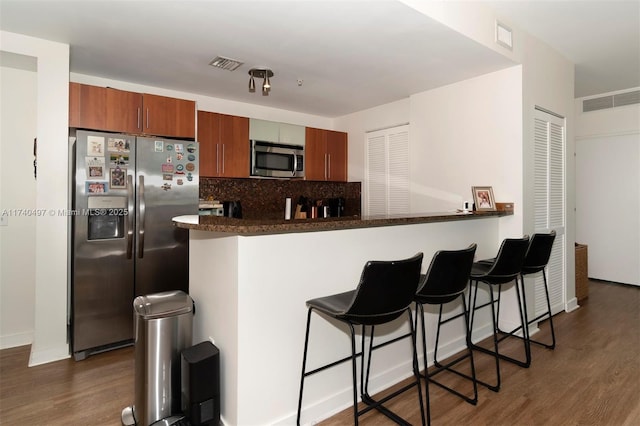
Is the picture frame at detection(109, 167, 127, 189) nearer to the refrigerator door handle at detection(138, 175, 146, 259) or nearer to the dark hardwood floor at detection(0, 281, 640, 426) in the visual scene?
the refrigerator door handle at detection(138, 175, 146, 259)

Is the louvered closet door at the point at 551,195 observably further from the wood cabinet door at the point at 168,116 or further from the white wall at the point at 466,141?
the wood cabinet door at the point at 168,116

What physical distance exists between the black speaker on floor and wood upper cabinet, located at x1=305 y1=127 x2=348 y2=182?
322 centimetres

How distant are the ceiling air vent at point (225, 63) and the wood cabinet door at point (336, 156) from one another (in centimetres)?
199

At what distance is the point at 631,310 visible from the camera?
12.6 ft

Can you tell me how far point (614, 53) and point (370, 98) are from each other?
249cm

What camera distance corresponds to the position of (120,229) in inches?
118

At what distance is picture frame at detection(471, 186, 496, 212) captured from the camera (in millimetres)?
3176

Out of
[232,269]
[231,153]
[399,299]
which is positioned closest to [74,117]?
[231,153]

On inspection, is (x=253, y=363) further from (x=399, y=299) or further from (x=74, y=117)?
(x=74, y=117)

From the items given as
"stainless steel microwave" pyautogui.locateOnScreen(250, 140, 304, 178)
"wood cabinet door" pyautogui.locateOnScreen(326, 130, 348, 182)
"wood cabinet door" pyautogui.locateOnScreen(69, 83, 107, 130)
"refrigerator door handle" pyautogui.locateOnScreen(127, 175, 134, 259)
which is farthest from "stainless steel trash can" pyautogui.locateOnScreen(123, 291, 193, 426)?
"wood cabinet door" pyautogui.locateOnScreen(326, 130, 348, 182)

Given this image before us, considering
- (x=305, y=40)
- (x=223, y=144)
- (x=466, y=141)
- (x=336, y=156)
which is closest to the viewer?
(x=305, y=40)

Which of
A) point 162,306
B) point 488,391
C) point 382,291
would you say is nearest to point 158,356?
point 162,306

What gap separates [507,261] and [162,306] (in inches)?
89.2

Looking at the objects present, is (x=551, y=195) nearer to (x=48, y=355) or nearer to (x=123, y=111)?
(x=123, y=111)
